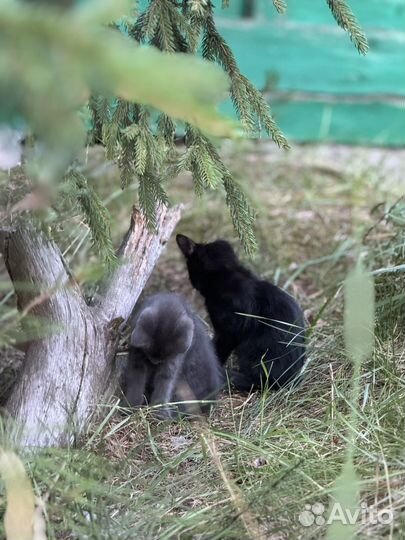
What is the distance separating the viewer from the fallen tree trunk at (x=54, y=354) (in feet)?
8.84

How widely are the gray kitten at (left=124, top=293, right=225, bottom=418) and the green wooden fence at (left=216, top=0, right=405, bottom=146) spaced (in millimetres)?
3087

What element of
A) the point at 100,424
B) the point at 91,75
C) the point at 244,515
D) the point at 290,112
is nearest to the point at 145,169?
the point at 100,424

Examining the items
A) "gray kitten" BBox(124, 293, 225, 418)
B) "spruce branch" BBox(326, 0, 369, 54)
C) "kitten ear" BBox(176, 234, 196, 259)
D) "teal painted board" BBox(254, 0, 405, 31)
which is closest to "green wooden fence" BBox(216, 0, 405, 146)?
"teal painted board" BBox(254, 0, 405, 31)

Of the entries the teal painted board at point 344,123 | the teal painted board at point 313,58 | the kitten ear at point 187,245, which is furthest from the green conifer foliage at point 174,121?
the teal painted board at point 344,123

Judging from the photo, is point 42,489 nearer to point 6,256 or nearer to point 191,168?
A: point 6,256

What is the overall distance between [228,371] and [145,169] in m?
1.22

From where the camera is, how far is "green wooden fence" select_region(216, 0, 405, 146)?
20.1 feet

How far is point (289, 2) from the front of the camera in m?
6.14

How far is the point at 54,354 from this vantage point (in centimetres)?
278

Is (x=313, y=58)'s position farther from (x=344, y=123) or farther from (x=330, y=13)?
(x=344, y=123)

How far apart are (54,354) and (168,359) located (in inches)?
22.4

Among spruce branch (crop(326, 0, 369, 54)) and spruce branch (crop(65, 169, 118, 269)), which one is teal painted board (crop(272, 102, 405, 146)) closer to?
spruce branch (crop(326, 0, 369, 54))

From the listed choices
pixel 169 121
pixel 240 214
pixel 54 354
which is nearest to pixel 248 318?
pixel 240 214

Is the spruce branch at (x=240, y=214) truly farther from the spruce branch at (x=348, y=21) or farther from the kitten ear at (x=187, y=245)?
the kitten ear at (x=187, y=245)
